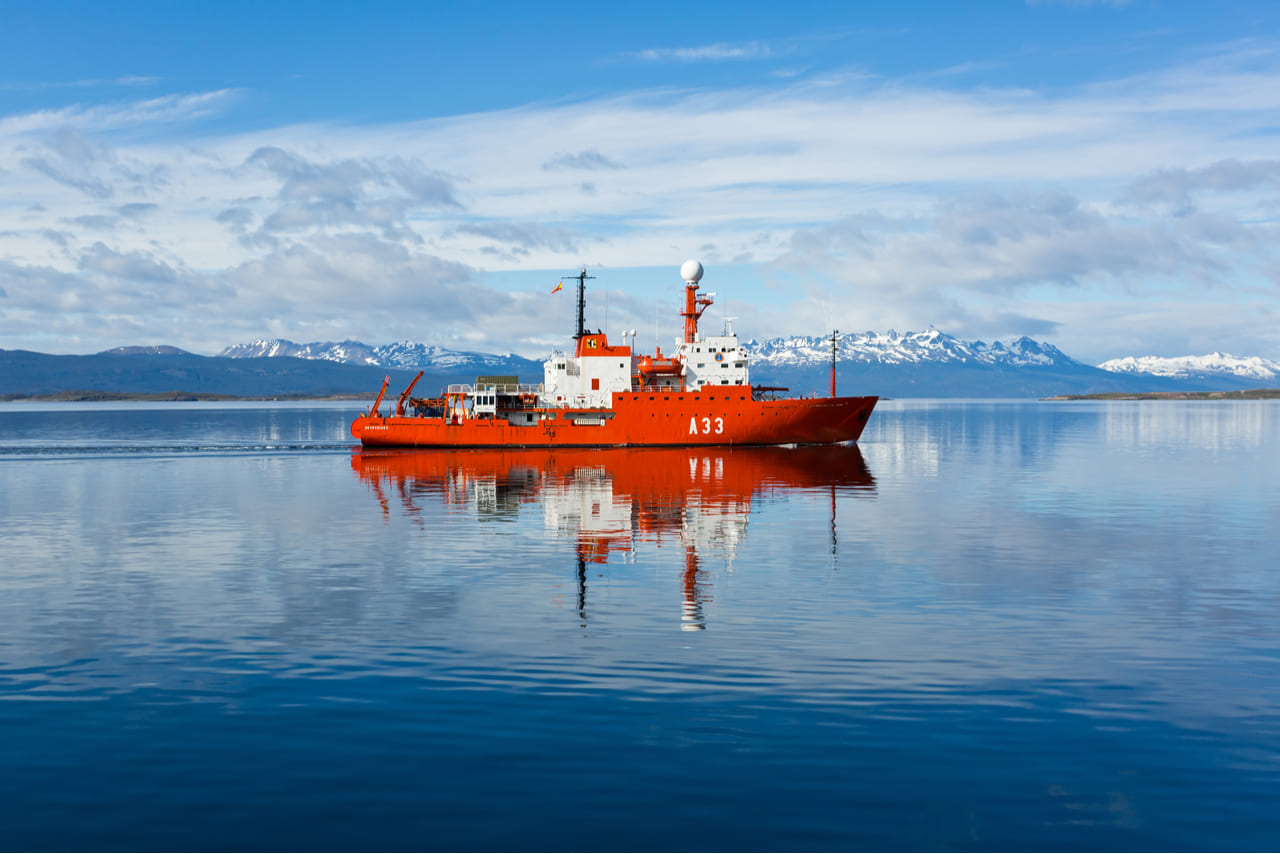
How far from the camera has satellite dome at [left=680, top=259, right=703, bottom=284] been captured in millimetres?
89688

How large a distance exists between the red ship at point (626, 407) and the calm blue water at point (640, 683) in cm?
4705

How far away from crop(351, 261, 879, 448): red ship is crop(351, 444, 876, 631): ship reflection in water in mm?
1731

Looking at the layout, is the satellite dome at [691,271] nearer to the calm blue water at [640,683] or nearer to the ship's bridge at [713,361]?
the ship's bridge at [713,361]

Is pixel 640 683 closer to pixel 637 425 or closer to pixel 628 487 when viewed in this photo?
pixel 628 487

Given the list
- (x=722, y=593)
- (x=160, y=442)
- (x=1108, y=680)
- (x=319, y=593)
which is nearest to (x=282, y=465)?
(x=160, y=442)

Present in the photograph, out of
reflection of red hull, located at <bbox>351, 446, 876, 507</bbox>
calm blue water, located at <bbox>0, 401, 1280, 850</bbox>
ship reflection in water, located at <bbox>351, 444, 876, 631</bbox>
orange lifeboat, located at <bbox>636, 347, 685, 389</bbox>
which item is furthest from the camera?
orange lifeboat, located at <bbox>636, 347, 685, 389</bbox>

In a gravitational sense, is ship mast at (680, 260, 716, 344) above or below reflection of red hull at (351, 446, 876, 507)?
above

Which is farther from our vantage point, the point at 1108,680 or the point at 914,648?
the point at 914,648

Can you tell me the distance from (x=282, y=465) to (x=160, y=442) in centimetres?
4173

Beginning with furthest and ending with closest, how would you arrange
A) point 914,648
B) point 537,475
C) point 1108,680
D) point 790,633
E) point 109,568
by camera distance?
1. point 537,475
2. point 109,568
3. point 790,633
4. point 914,648
5. point 1108,680

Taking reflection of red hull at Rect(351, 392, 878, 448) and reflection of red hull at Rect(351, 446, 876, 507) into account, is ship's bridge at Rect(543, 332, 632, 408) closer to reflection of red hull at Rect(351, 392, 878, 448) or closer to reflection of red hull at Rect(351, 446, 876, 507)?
reflection of red hull at Rect(351, 392, 878, 448)

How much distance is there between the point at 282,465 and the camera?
71.8 meters

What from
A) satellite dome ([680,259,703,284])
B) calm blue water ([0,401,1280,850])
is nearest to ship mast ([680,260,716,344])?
satellite dome ([680,259,703,284])

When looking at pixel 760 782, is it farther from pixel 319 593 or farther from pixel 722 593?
pixel 319 593
